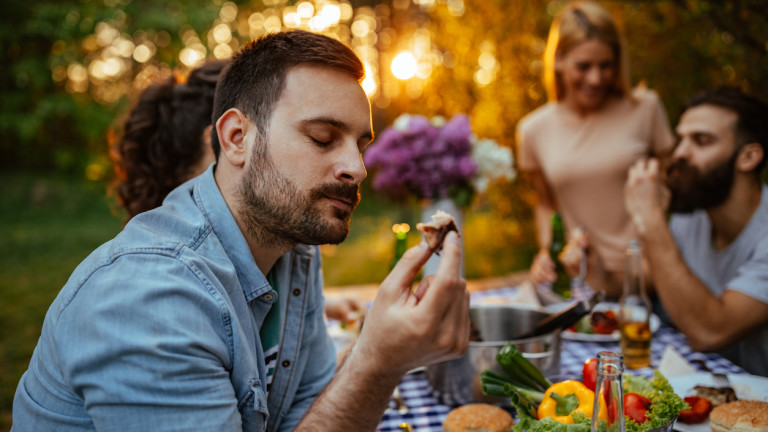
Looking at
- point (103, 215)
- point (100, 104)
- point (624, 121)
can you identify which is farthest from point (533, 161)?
point (103, 215)

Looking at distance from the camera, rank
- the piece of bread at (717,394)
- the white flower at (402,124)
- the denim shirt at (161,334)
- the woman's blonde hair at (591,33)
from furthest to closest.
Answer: the woman's blonde hair at (591,33), the white flower at (402,124), the piece of bread at (717,394), the denim shirt at (161,334)

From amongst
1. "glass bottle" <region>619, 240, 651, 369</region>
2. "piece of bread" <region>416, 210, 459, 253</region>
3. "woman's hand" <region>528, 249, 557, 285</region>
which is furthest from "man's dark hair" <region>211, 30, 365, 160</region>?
"woman's hand" <region>528, 249, 557, 285</region>

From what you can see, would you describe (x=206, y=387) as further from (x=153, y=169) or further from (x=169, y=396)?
(x=153, y=169)

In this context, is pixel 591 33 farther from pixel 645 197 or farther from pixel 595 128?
pixel 645 197

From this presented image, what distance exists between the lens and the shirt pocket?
1234mm

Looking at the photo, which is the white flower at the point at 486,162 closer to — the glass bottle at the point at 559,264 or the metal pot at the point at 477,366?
the glass bottle at the point at 559,264

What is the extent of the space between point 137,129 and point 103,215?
472 inches

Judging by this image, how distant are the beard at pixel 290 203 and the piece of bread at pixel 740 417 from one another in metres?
1.06

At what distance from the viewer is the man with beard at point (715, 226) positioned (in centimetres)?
202

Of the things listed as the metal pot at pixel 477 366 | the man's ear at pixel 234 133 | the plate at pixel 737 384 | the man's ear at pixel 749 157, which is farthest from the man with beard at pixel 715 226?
the man's ear at pixel 234 133

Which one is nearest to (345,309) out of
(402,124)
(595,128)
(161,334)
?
(402,124)

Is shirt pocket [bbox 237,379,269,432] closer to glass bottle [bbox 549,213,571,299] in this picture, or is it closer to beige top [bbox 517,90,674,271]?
glass bottle [bbox 549,213,571,299]

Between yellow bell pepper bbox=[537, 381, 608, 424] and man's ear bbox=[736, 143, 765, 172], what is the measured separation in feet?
5.22

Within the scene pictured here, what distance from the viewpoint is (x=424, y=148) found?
2.50m
